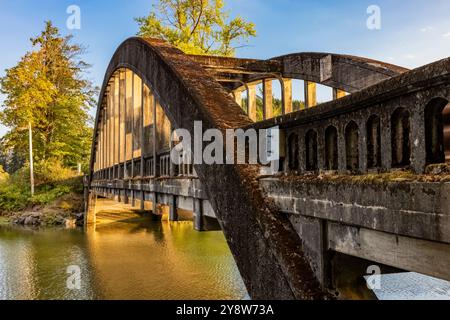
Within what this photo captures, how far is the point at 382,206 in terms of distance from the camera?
2.40 metres

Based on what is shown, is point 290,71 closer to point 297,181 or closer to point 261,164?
point 261,164

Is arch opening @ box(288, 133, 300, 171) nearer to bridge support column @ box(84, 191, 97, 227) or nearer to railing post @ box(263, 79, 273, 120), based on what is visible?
railing post @ box(263, 79, 273, 120)

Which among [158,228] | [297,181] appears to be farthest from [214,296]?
[158,228]

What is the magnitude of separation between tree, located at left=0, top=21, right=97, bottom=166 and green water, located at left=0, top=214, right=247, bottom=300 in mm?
11745

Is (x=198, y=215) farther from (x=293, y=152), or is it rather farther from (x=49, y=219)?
(x=49, y=219)

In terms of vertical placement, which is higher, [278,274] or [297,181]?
[297,181]

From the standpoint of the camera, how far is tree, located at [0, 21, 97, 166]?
32750mm

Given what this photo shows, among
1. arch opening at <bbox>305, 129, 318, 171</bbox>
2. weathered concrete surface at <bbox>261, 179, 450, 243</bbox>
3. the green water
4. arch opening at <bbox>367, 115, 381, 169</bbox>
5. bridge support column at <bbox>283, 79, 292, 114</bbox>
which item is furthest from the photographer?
the green water

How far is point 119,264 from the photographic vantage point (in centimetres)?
1602

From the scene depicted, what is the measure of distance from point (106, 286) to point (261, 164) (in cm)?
1070

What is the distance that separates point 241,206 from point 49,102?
35.0m

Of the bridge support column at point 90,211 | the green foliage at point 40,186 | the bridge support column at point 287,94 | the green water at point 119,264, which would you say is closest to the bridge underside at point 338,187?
the bridge support column at point 287,94

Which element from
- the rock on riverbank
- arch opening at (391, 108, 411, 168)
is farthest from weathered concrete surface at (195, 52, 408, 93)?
the rock on riverbank

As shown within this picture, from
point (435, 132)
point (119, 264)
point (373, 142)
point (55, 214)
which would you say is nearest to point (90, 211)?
point (55, 214)
